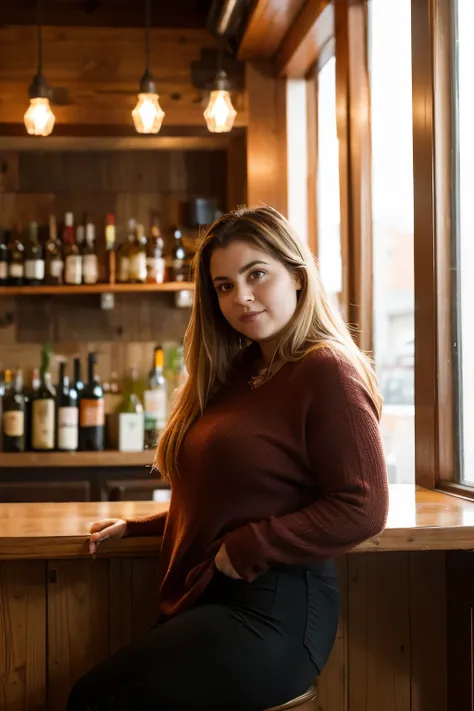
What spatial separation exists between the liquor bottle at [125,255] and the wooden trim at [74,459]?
29.1 inches

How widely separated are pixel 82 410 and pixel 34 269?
62 cm

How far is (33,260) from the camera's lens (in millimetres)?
3748

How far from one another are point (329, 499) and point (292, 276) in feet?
1.40

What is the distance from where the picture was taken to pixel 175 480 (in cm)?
163

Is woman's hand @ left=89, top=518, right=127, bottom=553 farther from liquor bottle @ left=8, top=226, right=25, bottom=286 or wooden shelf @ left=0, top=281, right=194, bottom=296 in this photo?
liquor bottle @ left=8, top=226, right=25, bottom=286

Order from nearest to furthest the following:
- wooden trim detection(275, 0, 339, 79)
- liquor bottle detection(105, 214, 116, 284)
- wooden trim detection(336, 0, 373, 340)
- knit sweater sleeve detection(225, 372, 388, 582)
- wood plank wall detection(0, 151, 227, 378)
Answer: knit sweater sleeve detection(225, 372, 388, 582), wooden trim detection(336, 0, 373, 340), wooden trim detection(275, 0, 339, 79), liquor bottle detection(105, 214, 116, 284), wood plank wall detection(0, 151, 227, 378)

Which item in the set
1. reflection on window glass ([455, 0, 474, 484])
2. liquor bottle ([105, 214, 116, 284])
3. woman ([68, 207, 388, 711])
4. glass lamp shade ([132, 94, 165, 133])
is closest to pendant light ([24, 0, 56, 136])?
glass lamp shade ([132, 94, 165, 133])

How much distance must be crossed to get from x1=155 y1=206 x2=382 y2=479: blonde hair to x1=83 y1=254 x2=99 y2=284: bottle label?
2068 millimetres

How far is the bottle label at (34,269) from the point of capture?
12.3 ft

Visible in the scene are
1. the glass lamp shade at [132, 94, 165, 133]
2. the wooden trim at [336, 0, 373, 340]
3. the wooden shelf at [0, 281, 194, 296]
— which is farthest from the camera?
the wooden shelf at [0, 281, 194, 296]

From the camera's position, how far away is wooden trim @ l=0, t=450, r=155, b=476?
3611 mm

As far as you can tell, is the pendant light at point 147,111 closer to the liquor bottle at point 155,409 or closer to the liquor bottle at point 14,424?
the liquor bottle at point 155,409

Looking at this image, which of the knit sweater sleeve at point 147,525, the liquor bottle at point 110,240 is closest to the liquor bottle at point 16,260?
the liquor bottle at point 110,240

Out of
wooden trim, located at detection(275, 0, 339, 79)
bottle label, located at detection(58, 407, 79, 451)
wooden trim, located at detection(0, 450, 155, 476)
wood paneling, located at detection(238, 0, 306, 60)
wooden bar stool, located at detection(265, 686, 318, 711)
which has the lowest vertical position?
wooden bar stool, located at detection(265, 686, 318, 711)
